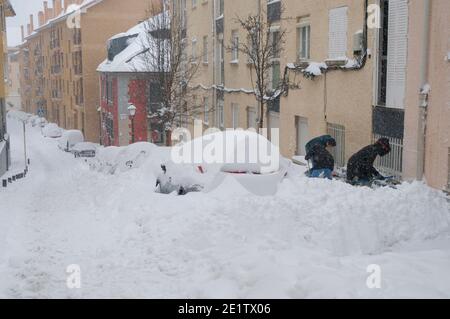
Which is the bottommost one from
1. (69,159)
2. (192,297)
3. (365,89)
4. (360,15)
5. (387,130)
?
(69,159)

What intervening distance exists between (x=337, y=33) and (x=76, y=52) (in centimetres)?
3630

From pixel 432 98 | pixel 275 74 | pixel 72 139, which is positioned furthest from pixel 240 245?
pixel 72 139

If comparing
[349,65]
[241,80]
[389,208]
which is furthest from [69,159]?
[389,208]

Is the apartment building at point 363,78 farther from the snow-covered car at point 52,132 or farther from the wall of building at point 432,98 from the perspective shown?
the snow-covered car at point 52,132

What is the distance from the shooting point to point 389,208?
823 centimetres

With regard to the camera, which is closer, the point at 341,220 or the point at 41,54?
the point at 341,220

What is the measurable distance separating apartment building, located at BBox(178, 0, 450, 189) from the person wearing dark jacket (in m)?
0.55

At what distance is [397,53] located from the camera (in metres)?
11.0

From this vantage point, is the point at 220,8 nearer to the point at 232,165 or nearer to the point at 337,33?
the point at 337,33

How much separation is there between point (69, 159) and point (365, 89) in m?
28.1

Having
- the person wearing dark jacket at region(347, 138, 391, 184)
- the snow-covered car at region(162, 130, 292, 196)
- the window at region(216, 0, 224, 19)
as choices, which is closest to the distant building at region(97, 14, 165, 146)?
the window at region(216, 0, 224, 19)

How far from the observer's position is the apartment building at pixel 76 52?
43594mm

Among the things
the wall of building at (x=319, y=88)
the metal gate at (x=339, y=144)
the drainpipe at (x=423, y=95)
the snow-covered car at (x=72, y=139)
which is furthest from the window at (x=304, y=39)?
the snow-covered car at (x=72, y=139)
